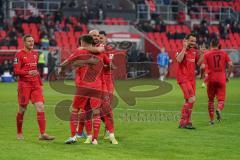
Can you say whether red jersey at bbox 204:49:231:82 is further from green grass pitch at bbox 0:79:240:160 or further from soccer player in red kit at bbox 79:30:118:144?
soccer player in red kit at bbox 79:30:118:144

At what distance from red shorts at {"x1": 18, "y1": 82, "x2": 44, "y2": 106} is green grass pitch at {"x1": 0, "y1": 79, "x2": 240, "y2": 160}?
33.2 inches

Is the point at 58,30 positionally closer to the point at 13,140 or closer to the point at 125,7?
the point at 125,7

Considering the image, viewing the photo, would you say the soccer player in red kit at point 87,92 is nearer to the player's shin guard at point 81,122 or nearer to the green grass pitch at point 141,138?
the player's shin guard at point 81,122

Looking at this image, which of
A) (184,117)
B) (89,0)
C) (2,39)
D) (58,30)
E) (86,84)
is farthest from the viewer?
(89,0)

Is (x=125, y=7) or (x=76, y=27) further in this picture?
(x=125, y=7)

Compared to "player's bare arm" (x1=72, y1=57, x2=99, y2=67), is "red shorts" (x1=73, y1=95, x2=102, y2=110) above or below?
below

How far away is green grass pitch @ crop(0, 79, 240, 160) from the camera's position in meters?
12.2

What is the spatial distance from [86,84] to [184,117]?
14.0 ft

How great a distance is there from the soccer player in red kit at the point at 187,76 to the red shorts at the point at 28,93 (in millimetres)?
4170

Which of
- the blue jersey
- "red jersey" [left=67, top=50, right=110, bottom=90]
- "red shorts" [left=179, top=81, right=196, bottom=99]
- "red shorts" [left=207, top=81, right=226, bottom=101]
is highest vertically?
"red jersey" [left=67, top=50, right=110, bottom=90]

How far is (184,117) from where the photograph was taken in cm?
1705

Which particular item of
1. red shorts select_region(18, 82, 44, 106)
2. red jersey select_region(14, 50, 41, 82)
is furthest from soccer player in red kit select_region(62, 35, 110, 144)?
red jersey select_region(14, 50, 41, 82)

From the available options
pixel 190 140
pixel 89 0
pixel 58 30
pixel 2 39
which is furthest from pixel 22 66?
pixel 89 0

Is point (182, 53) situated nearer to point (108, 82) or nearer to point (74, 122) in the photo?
point (108, 82)
